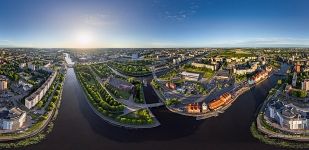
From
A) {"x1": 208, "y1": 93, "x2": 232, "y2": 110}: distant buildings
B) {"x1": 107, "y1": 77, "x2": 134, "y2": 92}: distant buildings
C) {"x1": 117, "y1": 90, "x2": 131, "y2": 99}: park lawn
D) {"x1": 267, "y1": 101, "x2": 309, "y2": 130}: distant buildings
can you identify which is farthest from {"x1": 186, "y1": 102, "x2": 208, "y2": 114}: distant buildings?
{"x1": 107, "y1": 77, "x2": 134, "y2": 92}: distant buildings

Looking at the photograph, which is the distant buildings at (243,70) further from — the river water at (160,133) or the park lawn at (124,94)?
the park lawn at (124,94)

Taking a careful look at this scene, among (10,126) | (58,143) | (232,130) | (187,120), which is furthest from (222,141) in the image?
(10,126)

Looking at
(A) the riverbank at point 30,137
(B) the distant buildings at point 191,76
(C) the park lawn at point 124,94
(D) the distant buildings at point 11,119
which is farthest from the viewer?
(B) the distant buildings at point 191,76

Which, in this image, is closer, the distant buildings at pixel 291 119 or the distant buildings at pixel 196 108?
the distant buildings at pixel 291 119

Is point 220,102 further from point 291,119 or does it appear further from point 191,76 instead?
point 191,76

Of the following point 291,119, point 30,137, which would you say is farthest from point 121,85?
point 291,119

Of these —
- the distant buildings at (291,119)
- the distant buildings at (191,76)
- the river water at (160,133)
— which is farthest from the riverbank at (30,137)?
the distant buildings at (191,76)

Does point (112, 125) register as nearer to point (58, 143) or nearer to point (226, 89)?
point (58, 143)
